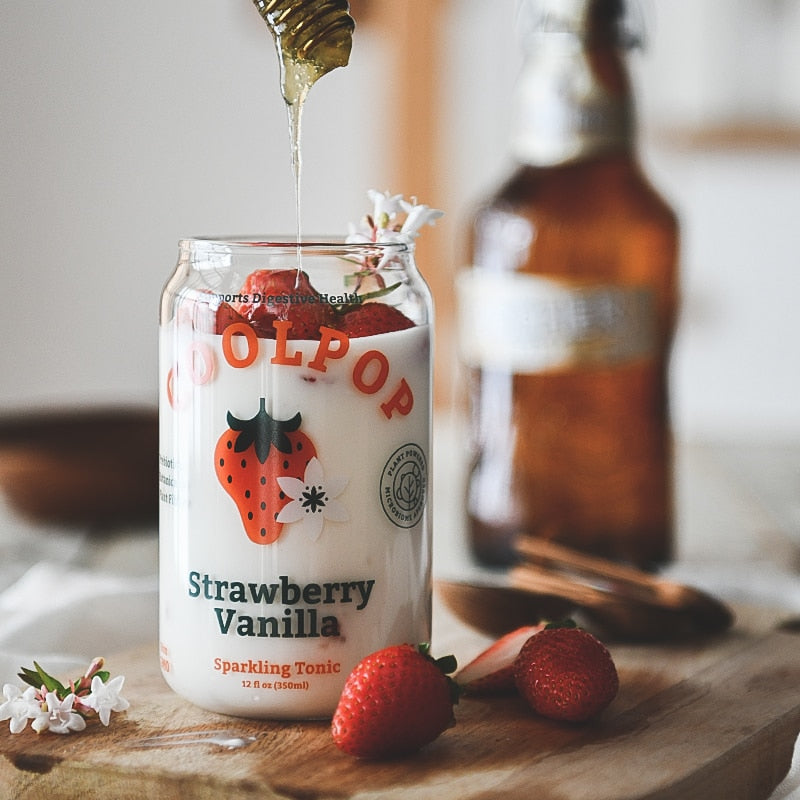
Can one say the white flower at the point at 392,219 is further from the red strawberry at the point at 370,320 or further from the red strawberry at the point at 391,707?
the red strawberry at the point at 391,707

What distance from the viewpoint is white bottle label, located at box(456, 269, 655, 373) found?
3.78 ft

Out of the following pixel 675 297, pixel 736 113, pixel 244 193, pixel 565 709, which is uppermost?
pixel 736 113

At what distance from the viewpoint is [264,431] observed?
0.67m

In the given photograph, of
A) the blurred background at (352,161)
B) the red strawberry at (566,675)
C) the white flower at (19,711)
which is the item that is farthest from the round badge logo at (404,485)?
the blurred background at (352,161)

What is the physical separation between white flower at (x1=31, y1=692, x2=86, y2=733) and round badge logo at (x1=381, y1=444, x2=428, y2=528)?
7.9 inches

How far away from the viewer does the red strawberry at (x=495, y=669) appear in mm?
732

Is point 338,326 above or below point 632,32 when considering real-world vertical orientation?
below

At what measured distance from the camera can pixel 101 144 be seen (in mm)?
2549

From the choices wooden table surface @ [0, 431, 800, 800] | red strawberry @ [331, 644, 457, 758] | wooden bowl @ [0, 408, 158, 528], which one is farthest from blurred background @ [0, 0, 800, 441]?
red strawberry @ [331, 644, 457, 758]

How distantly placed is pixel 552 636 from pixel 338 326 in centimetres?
22

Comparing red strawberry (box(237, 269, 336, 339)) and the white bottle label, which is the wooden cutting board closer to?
red strawberry (box(237, 269, 336, 339))

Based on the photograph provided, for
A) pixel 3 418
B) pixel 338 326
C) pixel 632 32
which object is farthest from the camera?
pixel 3 418

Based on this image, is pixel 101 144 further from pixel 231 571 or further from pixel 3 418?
pixel 231 571

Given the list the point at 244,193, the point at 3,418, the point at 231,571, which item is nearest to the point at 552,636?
the point at 231,571
